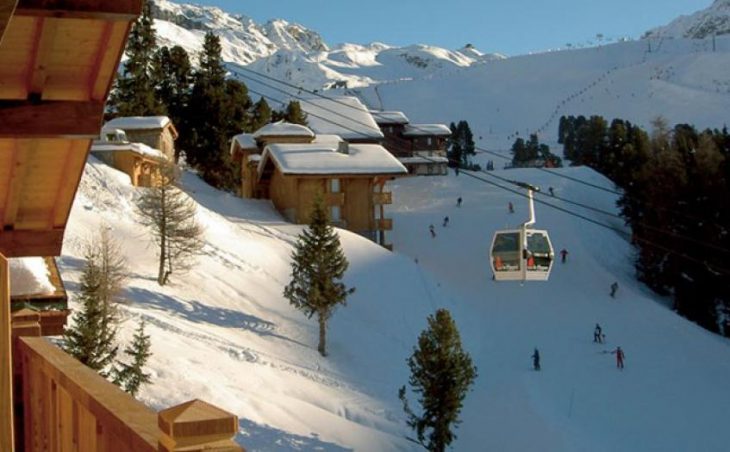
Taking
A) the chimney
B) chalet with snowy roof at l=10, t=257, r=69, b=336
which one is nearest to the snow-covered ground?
the chimney

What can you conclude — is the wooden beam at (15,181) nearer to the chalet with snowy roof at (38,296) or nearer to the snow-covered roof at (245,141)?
the chalet with snowy roof at (38,296)

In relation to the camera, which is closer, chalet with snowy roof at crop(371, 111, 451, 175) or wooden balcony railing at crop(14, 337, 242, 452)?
wooden balcony railing at crop(14, 337, 242, 452)

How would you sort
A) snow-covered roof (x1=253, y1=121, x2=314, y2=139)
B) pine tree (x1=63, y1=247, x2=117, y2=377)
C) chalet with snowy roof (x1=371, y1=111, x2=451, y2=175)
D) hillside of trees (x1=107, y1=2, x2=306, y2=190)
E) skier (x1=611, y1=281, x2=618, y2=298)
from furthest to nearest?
chalet with snowy roof (x1=371, y1=111, x2=451, y2=175) → hillside of trees (x1=107, y1=2, x2=306, y2=190) → snow-covered roof (x1=253, y1=121, x2=314, y2=139) → skier (x1=611, y1=281, x2=618, y2=298) → pine tree (x1=63, y1=247, x2=117, y2=377)

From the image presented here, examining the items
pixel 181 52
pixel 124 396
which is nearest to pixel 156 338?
pixel 124 396

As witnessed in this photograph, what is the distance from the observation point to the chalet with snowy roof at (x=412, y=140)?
66.6 meters

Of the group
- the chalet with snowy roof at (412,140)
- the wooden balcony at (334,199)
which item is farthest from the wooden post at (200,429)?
the chalet with snowy roof at (412,140)

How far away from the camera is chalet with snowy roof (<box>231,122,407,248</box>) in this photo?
42.2 metres

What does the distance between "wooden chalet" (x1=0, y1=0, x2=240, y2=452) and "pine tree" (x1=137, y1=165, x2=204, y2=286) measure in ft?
66.0

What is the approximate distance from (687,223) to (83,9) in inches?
1710

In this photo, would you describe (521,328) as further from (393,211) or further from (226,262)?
(393,211)

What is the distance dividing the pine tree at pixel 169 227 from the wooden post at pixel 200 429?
79.2ft

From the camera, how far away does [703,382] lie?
99.9 ft

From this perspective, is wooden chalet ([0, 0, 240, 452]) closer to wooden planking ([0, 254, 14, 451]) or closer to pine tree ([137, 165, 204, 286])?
wooden planking ([0, 254, 14, 451])

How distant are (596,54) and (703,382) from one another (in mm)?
149384
